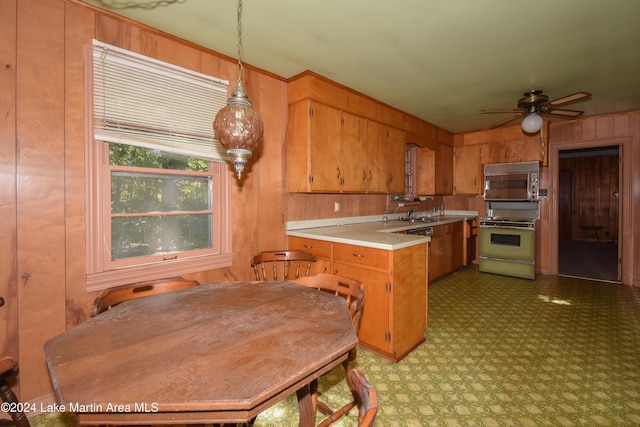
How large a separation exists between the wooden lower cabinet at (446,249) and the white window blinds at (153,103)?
316 cm

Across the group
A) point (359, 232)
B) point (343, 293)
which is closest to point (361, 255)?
point (359, 232)

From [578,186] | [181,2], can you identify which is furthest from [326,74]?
[578,186]

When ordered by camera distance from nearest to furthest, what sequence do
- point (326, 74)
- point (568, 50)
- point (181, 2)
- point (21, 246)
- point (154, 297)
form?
point (154, 297) < point (21, 246) < point (181, 2) < point (568, 50) < point (326, 74)

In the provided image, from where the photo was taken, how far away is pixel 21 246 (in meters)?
1.70

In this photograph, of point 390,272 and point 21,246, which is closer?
point 21,246

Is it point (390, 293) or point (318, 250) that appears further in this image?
point (318, 250)

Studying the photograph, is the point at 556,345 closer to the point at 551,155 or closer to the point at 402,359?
the point at 402,359

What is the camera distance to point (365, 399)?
699 millimetres

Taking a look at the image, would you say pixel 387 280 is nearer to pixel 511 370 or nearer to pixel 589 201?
pixel 511 370

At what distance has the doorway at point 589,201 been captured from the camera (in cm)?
758

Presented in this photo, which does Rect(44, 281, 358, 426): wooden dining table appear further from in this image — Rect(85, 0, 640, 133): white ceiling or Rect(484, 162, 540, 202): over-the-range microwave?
Rect(484, 162, 540, 202): over-the-range microwave

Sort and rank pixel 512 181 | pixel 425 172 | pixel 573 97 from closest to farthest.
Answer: pixel 573 97
pixel 512 181
pixel 425 172

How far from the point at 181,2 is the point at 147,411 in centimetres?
221

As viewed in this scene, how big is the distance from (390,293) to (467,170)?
4.06 meters
